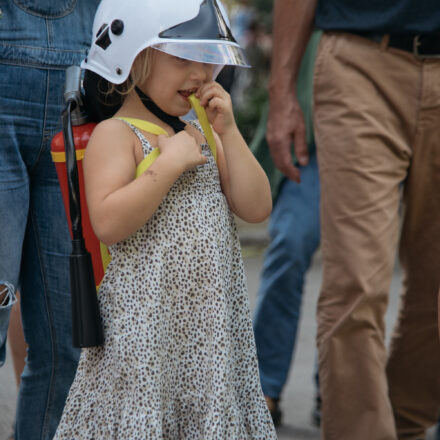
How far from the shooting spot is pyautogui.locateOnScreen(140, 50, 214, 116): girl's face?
2164 mm

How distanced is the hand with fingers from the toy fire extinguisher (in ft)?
3.78

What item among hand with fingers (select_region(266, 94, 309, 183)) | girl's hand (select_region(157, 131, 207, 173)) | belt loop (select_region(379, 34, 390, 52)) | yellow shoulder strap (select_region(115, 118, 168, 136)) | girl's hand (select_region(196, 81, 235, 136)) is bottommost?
hand with fingers (select_region(266, 94, 309, 183))

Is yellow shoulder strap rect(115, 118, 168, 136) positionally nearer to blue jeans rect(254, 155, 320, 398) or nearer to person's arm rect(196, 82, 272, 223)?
person's arm rect(196, 82, 272, 223)

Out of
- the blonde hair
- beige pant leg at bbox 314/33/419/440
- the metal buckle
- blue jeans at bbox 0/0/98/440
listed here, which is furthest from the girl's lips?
the metal buckle

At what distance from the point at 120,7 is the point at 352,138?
3.65 ft

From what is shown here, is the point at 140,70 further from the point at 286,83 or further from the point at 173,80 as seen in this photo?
the point at 286,83

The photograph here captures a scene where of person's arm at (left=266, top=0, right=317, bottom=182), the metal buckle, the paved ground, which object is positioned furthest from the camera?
the paved ground

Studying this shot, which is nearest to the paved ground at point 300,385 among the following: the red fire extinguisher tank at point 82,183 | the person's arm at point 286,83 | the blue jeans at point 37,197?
the blue jeans at point 37,197

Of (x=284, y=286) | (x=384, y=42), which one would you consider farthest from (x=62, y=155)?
(x=284, y=286)

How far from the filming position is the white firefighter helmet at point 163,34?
82.0 inches

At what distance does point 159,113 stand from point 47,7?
1.64ft

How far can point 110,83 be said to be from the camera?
2262 millimetres

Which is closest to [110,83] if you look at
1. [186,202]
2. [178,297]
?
[186,202]

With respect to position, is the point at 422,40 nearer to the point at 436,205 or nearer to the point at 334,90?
the point at 334,90
